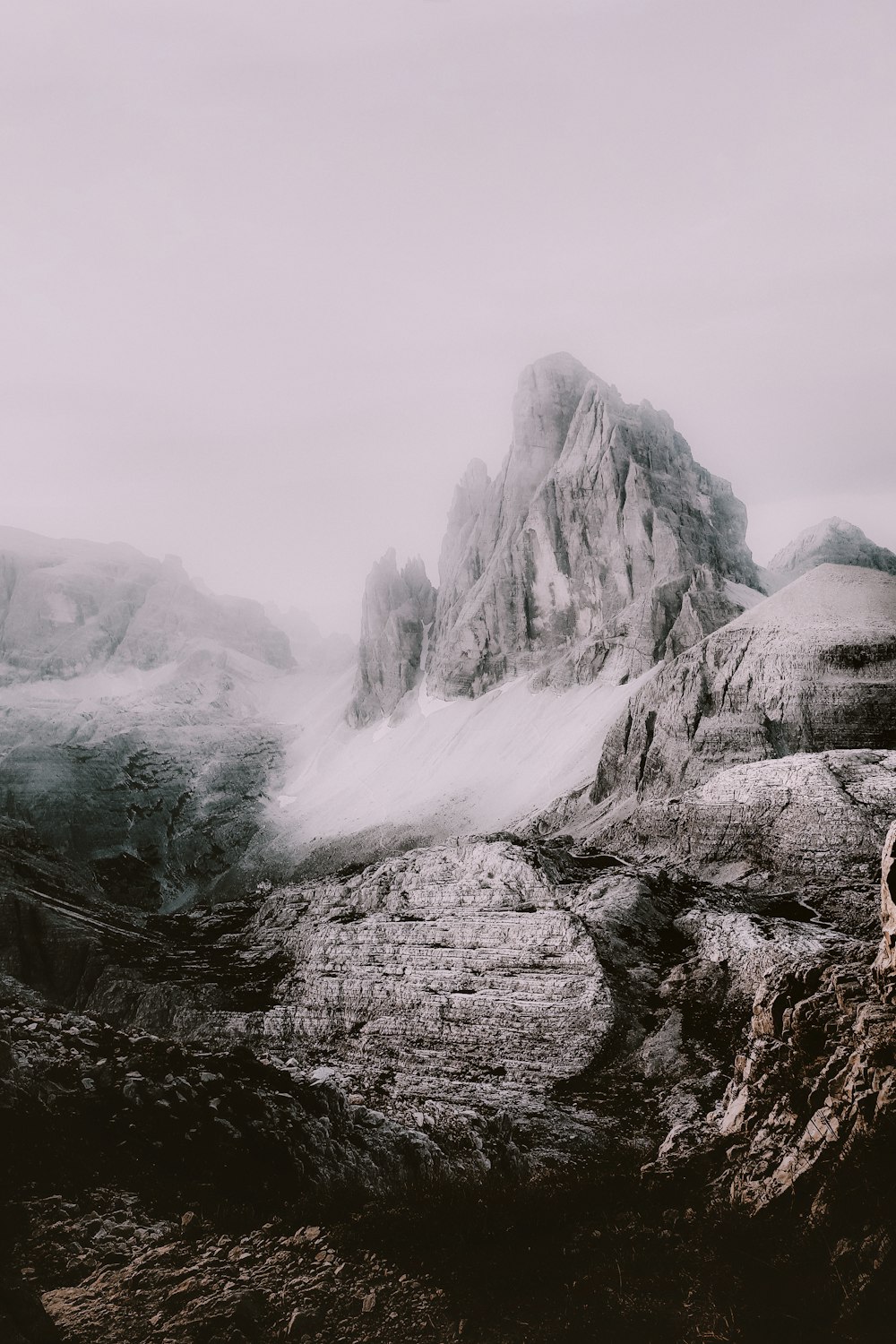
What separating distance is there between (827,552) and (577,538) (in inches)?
1513

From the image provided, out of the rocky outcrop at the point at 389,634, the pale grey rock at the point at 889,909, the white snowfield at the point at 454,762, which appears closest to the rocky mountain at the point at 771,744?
the white snowfield at the point at 454,762

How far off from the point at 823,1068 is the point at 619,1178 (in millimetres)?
5316

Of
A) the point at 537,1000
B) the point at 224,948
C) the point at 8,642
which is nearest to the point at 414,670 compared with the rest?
the point at 8,642

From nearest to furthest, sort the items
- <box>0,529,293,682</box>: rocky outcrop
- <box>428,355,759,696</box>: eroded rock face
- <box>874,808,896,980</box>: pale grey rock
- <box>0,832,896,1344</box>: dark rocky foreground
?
<box>0,832,896,1344</box>: dark rocky foreground
<box>874,808,896,980</box>: pale grey rock
<box>428,355,759,696</box>: eroded rock face
<box>0,529,293,682</box>: rocky outcrop

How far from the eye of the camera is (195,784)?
431ft

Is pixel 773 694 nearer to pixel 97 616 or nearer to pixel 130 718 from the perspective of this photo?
pixel 130 718

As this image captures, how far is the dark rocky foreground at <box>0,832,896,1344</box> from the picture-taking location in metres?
Answer: 14.1

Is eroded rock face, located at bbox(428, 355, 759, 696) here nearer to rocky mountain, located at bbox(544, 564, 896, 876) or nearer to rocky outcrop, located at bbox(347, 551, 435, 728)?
rocky outcrop, located at bbox(347, 551, 435, 728)

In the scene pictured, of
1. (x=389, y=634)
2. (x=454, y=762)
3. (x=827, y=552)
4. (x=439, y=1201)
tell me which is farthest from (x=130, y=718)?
(x=439, y=1201)

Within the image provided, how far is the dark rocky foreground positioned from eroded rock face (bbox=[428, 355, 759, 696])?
80.0m

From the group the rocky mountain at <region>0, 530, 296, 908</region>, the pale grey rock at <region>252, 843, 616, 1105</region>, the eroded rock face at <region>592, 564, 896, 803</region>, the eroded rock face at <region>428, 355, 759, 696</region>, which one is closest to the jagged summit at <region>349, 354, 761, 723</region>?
the eroded rock face at <region>428, 355, 759, 696</region>

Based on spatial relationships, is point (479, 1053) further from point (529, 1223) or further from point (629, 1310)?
point (629, 1310)

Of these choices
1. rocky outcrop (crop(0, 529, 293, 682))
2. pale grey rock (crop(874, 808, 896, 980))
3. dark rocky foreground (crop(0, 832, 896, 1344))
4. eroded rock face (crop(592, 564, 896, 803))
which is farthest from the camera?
rocky outcrop (crop(0, 529, 293, 682))

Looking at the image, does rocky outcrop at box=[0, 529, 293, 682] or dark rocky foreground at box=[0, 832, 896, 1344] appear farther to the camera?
rocky outcrop at box=[0, 529, 293, 682]
